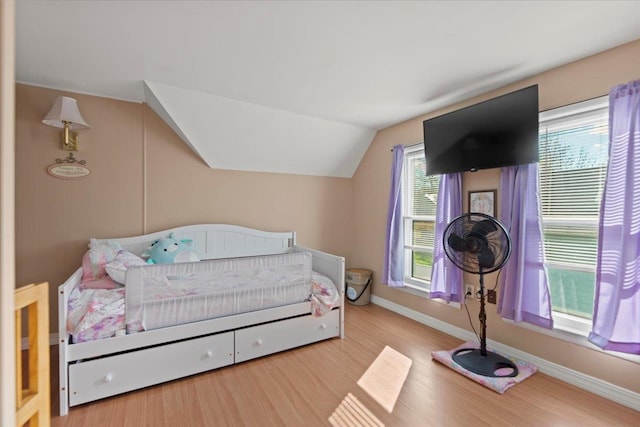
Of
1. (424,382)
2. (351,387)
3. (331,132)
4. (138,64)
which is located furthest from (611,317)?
(138,64)

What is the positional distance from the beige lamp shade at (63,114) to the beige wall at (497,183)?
3179mm

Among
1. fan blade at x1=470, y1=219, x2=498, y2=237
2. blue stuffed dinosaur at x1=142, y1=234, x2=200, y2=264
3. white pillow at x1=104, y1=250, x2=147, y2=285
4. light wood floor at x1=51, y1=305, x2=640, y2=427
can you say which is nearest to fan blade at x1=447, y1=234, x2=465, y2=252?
fan blade at x1=470, y1=219, x2=498, y2=237

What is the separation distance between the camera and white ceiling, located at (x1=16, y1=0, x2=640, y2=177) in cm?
153

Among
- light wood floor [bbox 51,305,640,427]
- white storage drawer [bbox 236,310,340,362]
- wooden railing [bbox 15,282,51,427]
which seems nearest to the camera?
wooden railing [bbox 15,282,51,427]

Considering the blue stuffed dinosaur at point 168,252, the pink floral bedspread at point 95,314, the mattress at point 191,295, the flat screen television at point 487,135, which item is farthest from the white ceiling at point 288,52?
the pink floral bedspread at point 95,314

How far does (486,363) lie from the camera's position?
86.8 inches

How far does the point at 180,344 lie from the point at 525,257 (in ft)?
8.79

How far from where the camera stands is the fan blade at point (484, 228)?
2.11m

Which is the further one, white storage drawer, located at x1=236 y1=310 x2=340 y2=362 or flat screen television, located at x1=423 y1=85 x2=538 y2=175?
white storage drawer, located at x1=236 y1=310 x2=340 y2=362

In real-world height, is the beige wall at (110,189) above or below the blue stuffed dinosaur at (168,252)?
above

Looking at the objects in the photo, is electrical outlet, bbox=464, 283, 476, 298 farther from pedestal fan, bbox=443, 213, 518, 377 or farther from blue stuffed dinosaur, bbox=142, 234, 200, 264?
blue stuffed dinosaur, bbox=142, 234, 200, 264

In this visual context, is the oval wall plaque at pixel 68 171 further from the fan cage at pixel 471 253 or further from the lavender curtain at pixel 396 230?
the fan cage at pixel 471 253

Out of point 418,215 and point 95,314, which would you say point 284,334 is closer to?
point 95,314

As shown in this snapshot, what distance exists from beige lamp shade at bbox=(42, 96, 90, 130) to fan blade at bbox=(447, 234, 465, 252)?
3310mm
